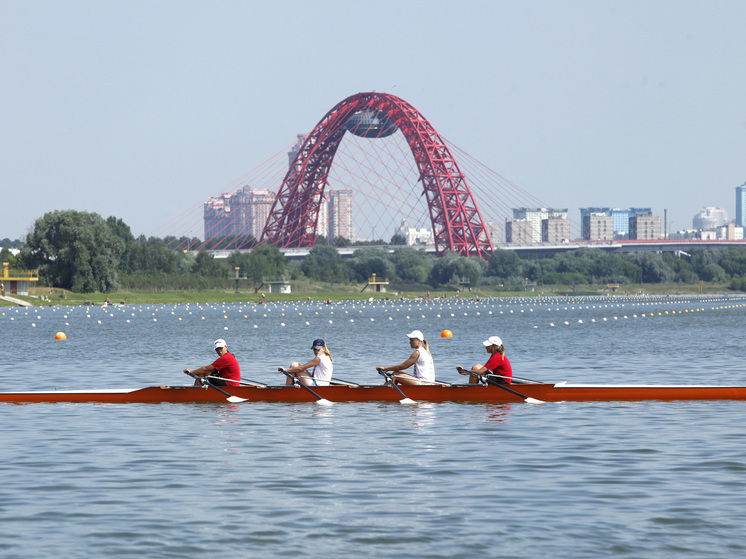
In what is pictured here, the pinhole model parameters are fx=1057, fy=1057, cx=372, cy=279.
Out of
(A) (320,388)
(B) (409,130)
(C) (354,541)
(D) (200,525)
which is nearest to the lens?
(C) (354,541)

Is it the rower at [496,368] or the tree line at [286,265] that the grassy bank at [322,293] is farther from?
the rower at [496,368]

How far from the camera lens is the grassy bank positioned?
110 metres

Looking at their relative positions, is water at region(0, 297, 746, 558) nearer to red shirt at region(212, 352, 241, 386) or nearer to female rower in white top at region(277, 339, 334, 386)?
red shirt at region(212, 352, 241, 386)

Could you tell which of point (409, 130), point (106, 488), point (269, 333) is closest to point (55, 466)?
point (106, 488)

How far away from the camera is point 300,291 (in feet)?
487

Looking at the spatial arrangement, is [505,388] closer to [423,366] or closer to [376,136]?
[423,366]

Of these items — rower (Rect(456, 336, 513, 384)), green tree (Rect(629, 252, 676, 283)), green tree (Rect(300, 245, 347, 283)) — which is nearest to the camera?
rower (Rect(456, 336, 513, 384))

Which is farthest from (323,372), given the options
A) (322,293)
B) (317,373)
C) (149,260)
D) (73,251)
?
(322,293)

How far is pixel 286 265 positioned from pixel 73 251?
54.8m

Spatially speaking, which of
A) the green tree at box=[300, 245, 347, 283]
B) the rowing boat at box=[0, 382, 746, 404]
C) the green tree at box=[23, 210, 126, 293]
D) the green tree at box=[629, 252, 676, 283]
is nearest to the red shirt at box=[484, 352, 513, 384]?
the rowing boat at box=[0, 382, 746, 404]

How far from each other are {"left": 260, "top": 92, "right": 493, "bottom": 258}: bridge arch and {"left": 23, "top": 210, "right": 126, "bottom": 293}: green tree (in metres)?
64.2

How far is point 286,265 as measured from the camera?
160875 millimetres

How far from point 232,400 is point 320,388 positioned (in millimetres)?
2101

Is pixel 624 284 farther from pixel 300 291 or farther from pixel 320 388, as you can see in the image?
pixel 320 388
